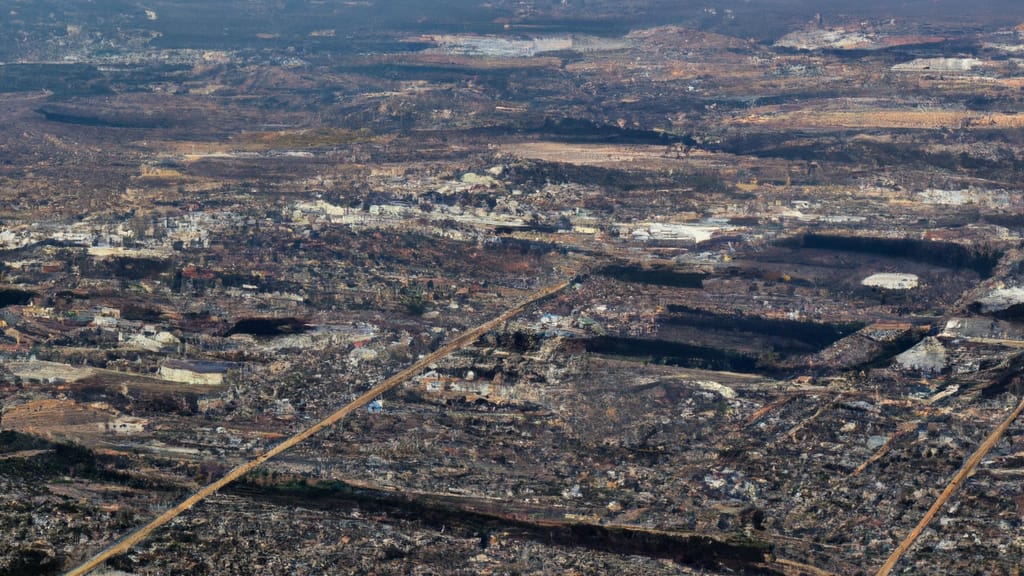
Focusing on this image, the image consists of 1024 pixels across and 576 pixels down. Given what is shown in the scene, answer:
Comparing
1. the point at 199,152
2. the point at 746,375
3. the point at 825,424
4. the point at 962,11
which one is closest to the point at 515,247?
the point at 746,375

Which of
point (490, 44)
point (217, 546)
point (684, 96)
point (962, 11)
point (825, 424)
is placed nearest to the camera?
point (217, 546)

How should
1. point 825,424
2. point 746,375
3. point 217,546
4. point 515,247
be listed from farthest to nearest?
point 515,247
point 746,375
point 825,424
point 217,546

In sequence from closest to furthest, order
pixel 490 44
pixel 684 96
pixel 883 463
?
pixel 883 463 < pixel 684 96 < pixel 490 44

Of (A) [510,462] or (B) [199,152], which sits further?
(B) [199,152]

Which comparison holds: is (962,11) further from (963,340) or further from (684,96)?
(963,340)

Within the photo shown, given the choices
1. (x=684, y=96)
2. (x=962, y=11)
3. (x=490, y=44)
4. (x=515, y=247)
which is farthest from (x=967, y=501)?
(x=962, y=11)

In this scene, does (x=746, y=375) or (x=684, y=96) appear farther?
(x=684, y=96)

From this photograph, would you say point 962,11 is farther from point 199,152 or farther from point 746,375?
point 746,375
